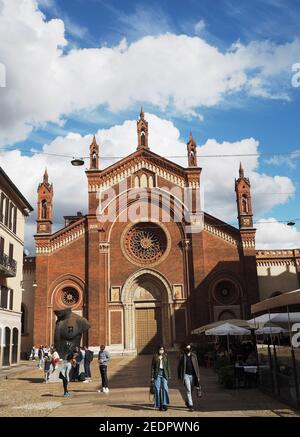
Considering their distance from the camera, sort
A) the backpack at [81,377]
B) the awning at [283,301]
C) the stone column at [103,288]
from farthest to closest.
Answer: the stone column at [103,288] < the backpack at [81,377] < the awning at [283,301]

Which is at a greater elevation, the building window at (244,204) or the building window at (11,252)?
the building window at (244,204)

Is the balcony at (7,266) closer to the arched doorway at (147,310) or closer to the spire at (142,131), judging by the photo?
the arched doorway at (147,310)

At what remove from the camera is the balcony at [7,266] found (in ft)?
89.0

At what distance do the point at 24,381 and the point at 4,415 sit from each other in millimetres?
10041

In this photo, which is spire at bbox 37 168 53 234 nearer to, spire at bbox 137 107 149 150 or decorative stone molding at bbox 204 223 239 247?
spire at bbox 137 107 149 150

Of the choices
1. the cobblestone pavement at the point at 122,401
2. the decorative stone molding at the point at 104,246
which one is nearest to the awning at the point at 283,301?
the cobblestone pavement at the point at 122,401

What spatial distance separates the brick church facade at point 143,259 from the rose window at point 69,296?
0.25 feet

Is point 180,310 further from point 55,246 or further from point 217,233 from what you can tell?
point 55,246

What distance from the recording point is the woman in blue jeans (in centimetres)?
1168

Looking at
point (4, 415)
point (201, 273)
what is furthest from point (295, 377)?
point (201, 273)

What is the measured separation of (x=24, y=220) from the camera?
34.4 meters

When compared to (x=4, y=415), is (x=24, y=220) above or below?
above

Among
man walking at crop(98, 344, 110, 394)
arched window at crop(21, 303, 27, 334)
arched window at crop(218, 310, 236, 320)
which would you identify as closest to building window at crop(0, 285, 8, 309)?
arched window at crop(21, 303, 27, 334)

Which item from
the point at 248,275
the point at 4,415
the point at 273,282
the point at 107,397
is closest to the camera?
the point at 4,415
